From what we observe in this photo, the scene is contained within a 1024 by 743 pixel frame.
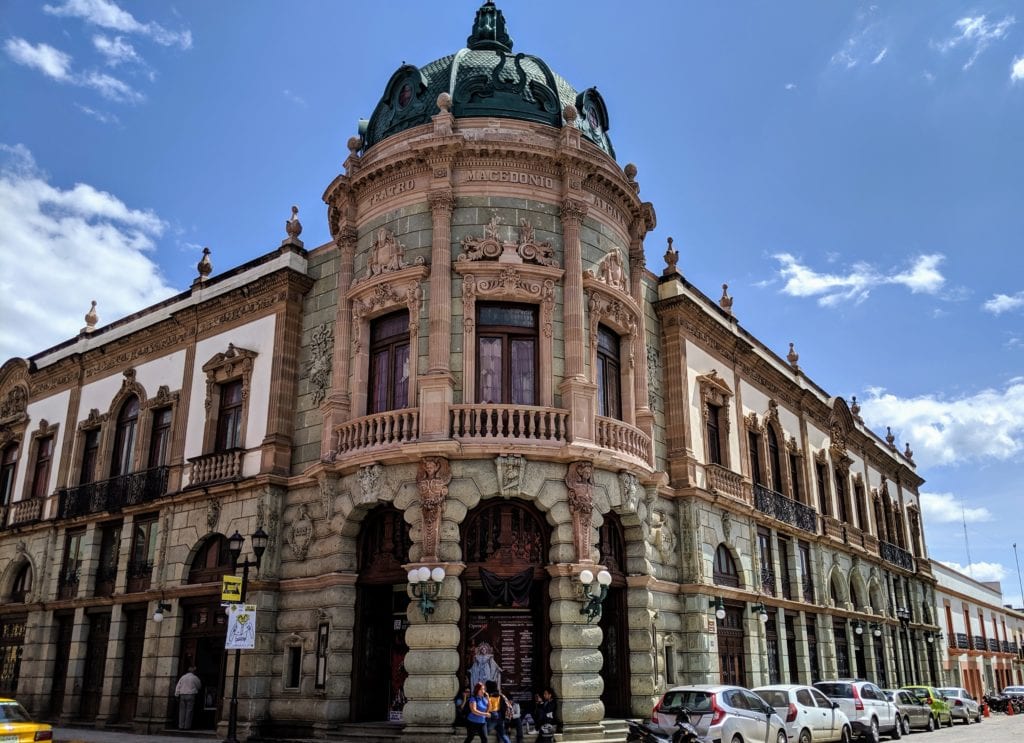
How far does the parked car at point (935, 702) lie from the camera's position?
3203 centimetres

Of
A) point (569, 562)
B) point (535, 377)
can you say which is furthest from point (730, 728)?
point (535, 377)

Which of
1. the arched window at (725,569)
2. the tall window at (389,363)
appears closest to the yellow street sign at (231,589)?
the tall window at (389,363)

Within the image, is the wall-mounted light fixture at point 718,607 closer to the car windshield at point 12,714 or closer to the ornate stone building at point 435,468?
the ornate stone building at point 435,468

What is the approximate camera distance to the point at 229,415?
2603 centimetres

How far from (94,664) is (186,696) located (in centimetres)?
576

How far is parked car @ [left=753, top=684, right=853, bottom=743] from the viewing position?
67.9 feet

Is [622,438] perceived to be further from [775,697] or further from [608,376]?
[775,697]

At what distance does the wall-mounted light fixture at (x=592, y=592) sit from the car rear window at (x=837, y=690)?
933 cm

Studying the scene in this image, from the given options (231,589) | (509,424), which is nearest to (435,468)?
(509,424)

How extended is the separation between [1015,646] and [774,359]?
50323 millimetres

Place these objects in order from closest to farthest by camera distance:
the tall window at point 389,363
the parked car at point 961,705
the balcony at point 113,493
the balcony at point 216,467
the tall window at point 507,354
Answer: the tall window at point 507,354, the tall window at point 389,363, the balcony at point 216,467, the balcony at point 113,493, the parked car at point 961,705

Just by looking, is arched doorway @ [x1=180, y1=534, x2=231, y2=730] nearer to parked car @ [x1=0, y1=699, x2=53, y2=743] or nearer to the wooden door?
the wooden door

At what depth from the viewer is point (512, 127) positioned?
22422 mm

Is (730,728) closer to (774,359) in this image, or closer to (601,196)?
(601,196)
